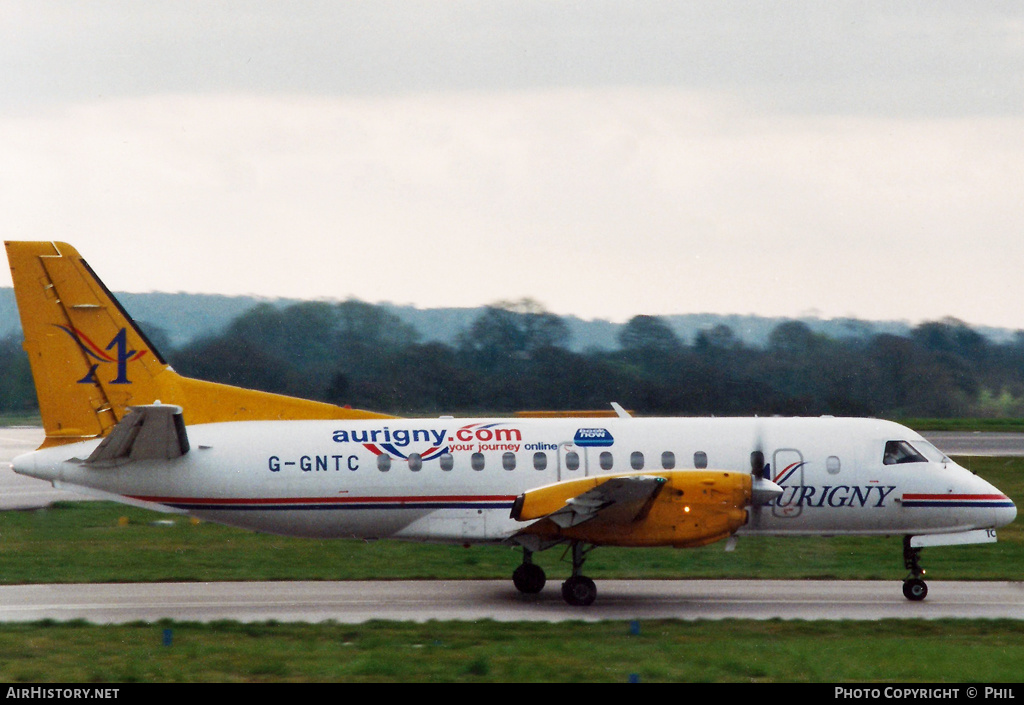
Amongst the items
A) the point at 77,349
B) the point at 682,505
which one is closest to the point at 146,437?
the point at 77,349

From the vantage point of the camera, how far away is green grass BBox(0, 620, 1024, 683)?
39.6ft

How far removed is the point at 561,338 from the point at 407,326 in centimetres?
464

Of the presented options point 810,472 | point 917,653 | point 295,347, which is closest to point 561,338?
point 295,347

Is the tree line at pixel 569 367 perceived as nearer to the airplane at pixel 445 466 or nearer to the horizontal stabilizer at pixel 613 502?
A: the airplane at pixel 445 466

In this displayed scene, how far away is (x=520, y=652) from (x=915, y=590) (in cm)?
721

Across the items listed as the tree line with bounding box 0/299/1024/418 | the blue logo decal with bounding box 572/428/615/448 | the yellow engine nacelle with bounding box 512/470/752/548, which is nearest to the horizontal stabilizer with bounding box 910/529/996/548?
the yellow engine nacelle with bounding box 512/470/752/548

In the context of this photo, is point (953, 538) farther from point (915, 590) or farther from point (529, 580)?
point (529, 580)

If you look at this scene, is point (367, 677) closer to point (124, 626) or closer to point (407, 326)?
point (124, 626)

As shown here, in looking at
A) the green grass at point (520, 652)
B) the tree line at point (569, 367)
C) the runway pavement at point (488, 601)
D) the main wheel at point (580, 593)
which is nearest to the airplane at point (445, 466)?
the main wheel at point (580, 593)

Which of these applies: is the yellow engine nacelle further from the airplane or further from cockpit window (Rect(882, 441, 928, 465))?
cockpit window (Rect(882, 441, 928, 465))

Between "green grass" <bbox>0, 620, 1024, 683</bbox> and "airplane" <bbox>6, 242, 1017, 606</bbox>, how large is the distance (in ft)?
6.22

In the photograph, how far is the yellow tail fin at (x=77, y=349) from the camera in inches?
674

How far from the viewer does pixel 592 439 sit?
1784 cm

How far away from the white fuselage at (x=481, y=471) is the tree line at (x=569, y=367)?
8.80 m
